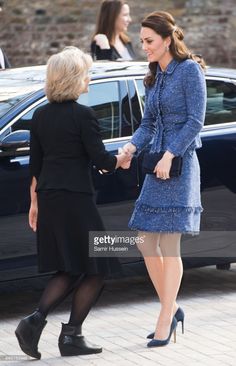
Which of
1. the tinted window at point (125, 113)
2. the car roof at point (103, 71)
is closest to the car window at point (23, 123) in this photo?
the car roof at point (103, 71)

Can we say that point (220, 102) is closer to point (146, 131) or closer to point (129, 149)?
point (146, 131)

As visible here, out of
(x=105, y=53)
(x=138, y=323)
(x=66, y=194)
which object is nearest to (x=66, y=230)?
(x=66, y=194)

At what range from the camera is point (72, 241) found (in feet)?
21.7

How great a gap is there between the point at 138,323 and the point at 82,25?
12.0 meters

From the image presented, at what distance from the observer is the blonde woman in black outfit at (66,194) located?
6.54 m

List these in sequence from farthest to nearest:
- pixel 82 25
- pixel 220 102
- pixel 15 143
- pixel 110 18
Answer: pixel 82 25, pixel 110 18, pixel 220 102, pixel 15 143

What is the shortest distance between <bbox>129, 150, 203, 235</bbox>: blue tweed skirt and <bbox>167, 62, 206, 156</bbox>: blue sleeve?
0.38 ft

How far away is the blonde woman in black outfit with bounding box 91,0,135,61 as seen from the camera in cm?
1112

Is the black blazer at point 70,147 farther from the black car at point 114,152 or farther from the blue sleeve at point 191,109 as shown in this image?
the black car at point 114,152

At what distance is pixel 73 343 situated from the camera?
21.9 ft

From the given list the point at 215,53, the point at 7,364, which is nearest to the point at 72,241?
the point at 7,364

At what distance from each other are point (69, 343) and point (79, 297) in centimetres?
25

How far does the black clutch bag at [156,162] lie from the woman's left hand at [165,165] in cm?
3

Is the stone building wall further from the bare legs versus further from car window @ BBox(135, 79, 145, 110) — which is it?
the bare legs
